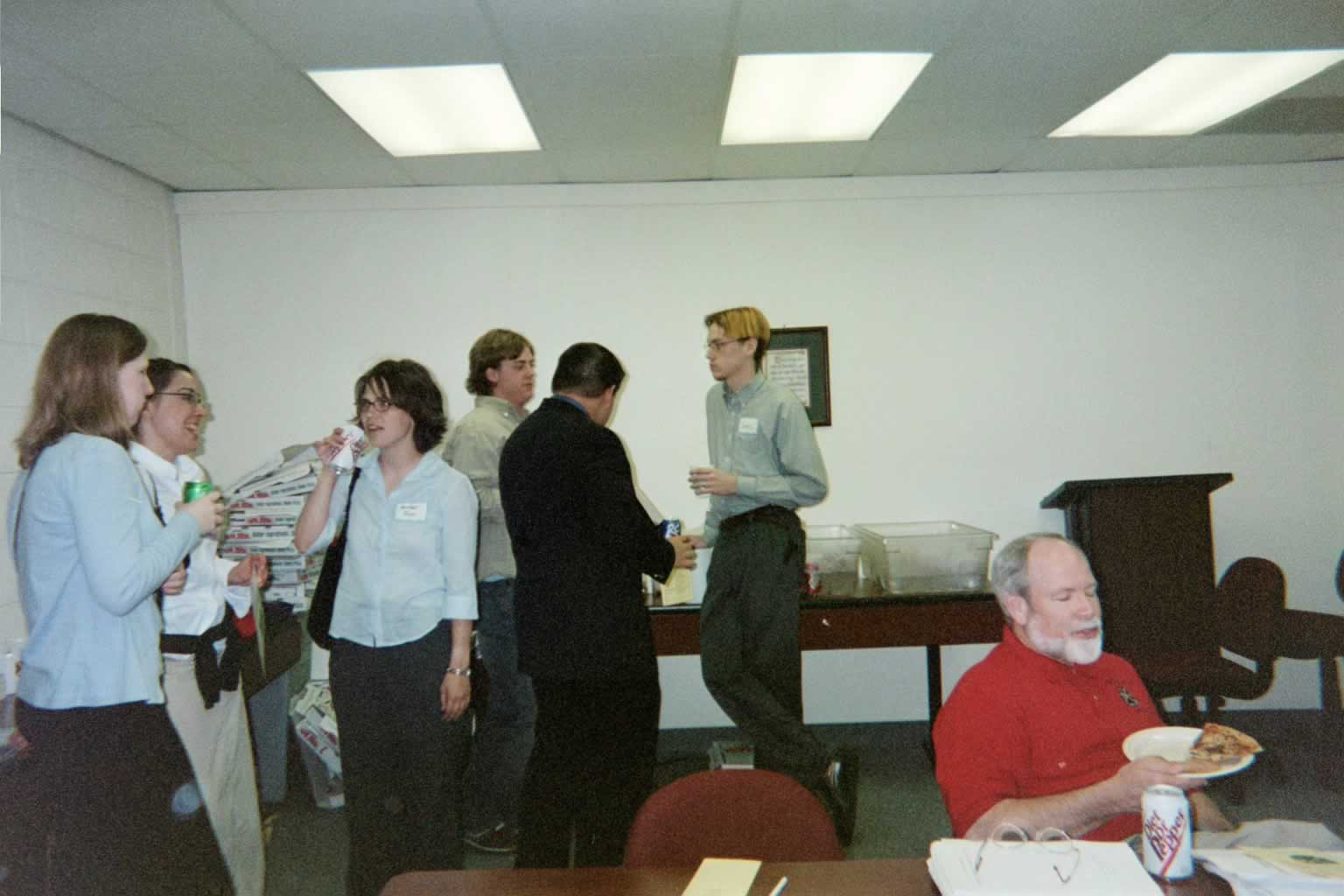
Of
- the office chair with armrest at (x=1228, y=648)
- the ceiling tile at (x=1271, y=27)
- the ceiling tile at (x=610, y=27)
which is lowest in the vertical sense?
the office chair with armrest at (x=1228, y=648)

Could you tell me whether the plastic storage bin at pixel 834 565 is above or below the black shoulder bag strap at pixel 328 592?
below

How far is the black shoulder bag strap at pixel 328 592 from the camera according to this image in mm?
2291

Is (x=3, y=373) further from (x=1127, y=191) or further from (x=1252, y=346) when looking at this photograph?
(x=1252, y=346)

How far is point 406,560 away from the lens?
2.24 m

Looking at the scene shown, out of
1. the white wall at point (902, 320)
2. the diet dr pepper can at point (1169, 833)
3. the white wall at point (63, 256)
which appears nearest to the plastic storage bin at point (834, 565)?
→ the white wall at point (902, 320)

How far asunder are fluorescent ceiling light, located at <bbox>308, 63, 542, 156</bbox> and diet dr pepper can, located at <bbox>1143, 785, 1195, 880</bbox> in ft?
8.89

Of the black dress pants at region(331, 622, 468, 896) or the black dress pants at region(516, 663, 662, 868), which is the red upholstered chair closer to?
the black dress pants at region(516, 663, 662, 868)

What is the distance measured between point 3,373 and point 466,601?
2.08 m

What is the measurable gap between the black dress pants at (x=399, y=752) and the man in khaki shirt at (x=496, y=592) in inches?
32.9

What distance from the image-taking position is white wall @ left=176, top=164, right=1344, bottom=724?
4367mm

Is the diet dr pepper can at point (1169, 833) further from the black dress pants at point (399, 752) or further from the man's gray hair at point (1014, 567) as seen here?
the black dress pants at point (399, 752)

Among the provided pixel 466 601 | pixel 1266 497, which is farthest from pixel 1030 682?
pixel 1266 497

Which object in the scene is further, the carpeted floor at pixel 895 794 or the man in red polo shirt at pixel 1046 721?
the carpeted floor at pixel 895 794

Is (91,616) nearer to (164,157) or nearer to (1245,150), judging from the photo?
(164,157)
